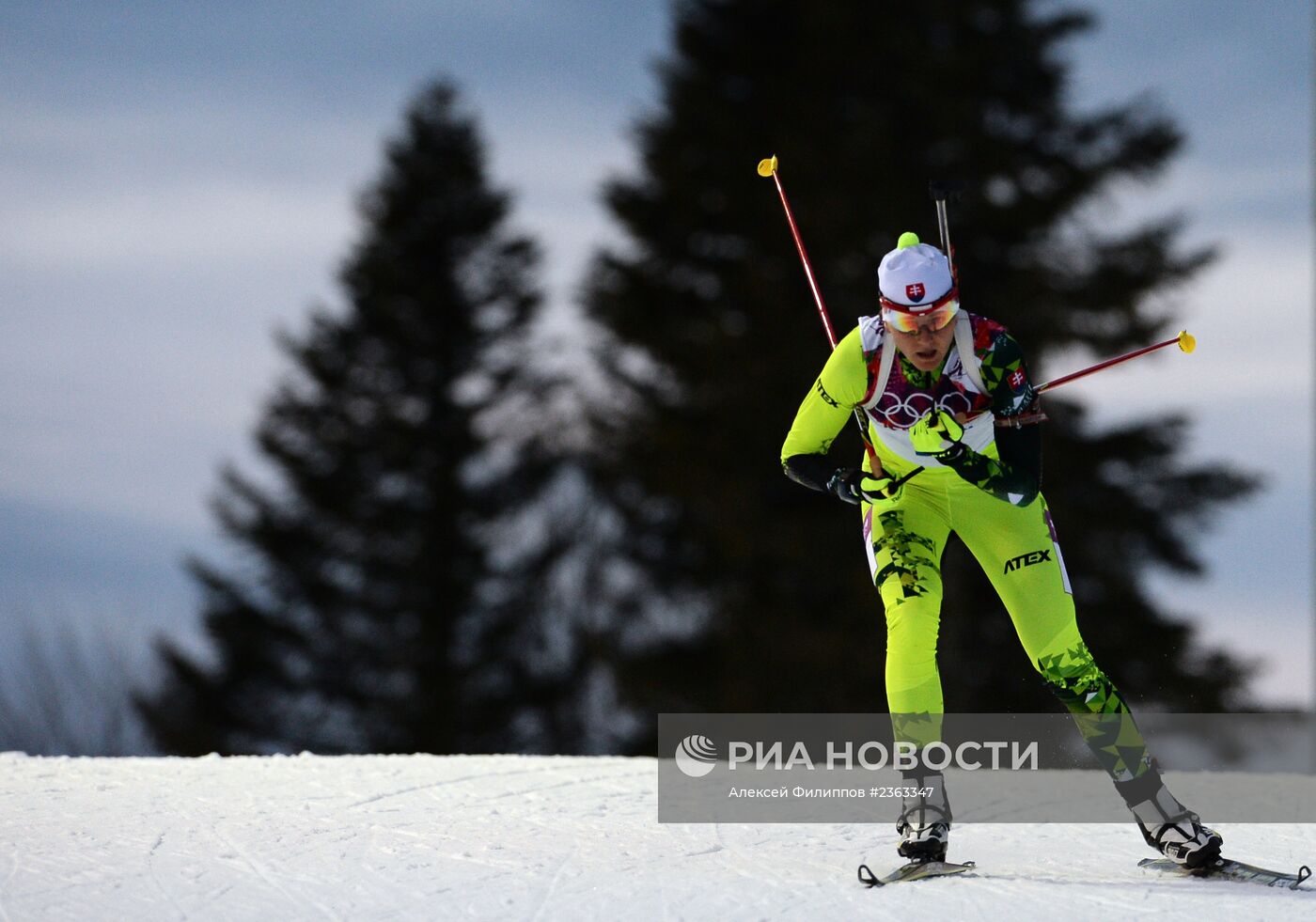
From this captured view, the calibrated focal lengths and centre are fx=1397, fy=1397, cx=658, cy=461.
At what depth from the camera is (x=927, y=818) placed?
442 centimetres

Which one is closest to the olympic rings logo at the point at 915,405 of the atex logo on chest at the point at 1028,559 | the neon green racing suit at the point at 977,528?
the neon green racing suit at the point at 977,528

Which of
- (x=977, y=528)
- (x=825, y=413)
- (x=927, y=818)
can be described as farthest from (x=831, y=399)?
(x=927, y=818)

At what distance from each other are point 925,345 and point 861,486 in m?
0.56

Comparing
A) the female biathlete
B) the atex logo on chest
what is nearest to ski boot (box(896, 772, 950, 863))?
the female biathlete

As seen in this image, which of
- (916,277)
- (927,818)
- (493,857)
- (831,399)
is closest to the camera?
(916,277)

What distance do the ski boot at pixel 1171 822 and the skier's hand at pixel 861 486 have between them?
1.19 m

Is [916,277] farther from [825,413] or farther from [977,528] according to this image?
[977,528]

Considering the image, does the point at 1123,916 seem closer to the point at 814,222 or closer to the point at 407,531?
the point at 814,222

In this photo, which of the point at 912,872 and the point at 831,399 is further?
the point at 831,399

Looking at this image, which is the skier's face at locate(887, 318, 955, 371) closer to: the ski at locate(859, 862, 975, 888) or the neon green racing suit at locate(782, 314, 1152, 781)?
the neon green racing suit at locate(782, 314, 1152, 781)

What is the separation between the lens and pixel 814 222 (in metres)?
18.1

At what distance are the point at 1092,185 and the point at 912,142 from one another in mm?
2563

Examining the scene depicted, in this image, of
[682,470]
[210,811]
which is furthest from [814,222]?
[210,811]

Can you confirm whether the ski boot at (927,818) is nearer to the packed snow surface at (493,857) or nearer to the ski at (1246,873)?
the packed snow surface at (493,857)
